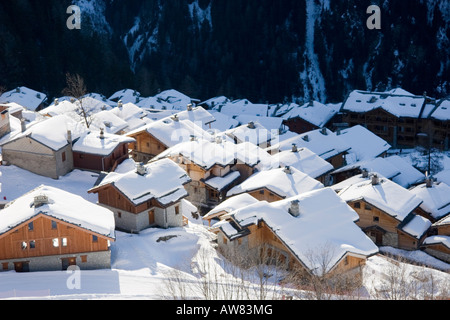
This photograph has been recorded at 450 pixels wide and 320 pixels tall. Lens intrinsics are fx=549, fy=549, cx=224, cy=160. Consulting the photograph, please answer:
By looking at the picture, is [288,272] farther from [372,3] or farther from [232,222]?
[372,3]

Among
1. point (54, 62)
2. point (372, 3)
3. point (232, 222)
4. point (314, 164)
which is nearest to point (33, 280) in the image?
point (232, 222)

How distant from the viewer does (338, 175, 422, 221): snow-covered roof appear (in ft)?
163

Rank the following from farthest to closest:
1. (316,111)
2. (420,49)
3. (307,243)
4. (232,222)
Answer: (420,49)
(316,111)
(232,222)
(307,243)

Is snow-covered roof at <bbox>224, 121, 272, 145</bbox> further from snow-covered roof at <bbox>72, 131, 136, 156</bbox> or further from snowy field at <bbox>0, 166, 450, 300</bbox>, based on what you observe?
snowy field at <bbox>0, 166, 450, 300</bbox>

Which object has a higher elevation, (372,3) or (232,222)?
(372,3)

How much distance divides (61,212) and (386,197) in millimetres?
29677

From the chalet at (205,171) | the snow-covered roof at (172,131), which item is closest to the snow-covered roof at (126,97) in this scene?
the snow-covered roof at (172,131)

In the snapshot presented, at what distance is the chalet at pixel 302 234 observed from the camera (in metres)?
37.8

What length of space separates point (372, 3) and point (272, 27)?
93.7ft

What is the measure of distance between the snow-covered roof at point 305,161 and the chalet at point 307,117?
2937 cm

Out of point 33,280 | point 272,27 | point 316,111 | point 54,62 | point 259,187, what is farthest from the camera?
point 272,27

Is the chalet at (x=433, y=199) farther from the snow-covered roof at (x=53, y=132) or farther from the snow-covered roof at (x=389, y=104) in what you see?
the snow-covered roof at (x=53, y=132)

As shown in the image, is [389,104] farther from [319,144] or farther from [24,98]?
[24,98]

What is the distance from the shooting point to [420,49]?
145250mm
